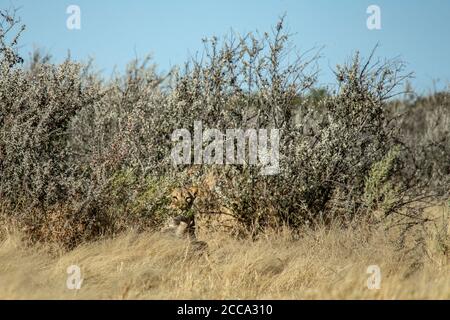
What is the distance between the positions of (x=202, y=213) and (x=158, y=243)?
1.78 metres

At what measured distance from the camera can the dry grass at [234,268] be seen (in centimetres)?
592

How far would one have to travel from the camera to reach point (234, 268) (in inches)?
266

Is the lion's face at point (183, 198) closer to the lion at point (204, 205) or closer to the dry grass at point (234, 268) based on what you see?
the lion at point (204, 205)

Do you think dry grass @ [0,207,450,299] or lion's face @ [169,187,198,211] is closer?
dry grass @ [0,207,450,299]

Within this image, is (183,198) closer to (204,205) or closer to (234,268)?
(204,205)

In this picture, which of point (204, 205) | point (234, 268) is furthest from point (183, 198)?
point (234, 268)

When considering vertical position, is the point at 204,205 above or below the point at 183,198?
below

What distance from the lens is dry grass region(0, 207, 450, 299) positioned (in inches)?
233

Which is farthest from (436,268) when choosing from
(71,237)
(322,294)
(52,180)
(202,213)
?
(52,180)

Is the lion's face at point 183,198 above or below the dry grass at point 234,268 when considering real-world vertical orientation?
above

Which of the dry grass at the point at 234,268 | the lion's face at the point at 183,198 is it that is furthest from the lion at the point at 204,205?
the dry grass at the point at 234,268

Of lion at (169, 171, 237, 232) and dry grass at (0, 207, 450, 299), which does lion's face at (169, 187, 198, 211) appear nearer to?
lion at (169, 171, 237, 232)

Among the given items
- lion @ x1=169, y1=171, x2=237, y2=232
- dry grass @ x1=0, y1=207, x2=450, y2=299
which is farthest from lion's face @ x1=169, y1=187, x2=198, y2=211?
dry grass @ x1=0, y1=207, x2=450, y2=299
